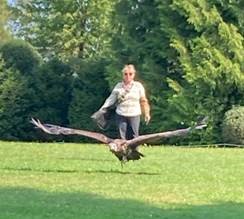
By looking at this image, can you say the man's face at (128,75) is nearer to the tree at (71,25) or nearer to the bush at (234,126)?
the bush at (234,126)

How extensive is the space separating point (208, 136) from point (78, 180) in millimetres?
17971

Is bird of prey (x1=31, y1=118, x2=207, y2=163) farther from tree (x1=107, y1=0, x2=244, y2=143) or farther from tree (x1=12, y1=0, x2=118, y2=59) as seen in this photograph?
tree (x1=12, y1=0, x2=118, y2=59)

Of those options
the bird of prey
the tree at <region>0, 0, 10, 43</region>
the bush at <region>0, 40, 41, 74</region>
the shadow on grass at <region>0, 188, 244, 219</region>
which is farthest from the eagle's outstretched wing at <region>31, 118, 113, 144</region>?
the tree at <region>0, 0, 10, 43</region>

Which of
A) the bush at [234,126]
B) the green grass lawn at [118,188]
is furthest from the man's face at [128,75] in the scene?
the bush at [234,126]

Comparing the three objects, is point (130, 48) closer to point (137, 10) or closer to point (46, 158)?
point (137, 10)

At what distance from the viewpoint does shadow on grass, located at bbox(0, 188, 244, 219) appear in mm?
9766

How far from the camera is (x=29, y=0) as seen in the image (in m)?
58.9

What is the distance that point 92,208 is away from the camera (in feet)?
33.9

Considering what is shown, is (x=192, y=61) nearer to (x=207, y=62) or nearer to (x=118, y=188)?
(x=207, y=62)

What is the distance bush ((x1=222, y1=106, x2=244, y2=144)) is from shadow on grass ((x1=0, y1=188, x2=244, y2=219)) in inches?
691

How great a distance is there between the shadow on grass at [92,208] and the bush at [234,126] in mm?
17543

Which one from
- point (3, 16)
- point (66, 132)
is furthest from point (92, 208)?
point (3, 16)

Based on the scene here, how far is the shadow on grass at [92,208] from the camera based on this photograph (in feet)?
32.0

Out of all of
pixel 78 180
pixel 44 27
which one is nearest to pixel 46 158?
pixel 78 180
